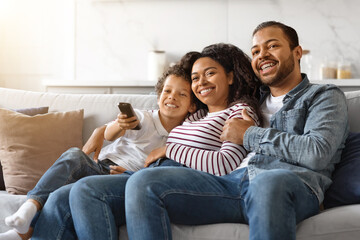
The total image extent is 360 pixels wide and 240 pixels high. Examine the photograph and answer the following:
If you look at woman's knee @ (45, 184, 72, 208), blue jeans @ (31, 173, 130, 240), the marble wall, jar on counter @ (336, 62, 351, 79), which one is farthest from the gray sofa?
the marble wall

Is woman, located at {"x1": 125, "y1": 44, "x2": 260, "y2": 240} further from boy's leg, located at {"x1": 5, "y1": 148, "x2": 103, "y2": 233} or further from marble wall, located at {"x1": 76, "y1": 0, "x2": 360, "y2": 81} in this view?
marble wall, located at {"x1": 76, "y1": 0, "x2": 360, "y2": 81}

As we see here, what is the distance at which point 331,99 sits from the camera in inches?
61.6

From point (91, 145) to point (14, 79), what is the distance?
2924mm

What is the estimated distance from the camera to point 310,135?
149 cm

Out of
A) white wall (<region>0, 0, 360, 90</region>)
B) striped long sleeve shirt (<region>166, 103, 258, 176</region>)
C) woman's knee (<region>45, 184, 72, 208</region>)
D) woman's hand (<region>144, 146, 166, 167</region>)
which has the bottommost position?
woman's knee (<region>45, 184, 72, 208</region>)

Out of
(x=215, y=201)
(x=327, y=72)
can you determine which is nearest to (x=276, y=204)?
(x=215, y=201)

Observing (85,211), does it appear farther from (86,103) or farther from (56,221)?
(86,103)

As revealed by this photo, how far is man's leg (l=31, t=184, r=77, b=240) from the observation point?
1.47 metres

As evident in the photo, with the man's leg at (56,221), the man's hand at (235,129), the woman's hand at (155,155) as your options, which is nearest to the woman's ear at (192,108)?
the woman's hand at (155,155)

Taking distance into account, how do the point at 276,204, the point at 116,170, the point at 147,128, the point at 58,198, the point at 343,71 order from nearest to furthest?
the point at 276,204
the point at 58,198
the point at 116,170
the point at 147,128
the point at 343,71

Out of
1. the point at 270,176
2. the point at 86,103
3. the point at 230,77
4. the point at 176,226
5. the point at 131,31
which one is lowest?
the point at 176,226

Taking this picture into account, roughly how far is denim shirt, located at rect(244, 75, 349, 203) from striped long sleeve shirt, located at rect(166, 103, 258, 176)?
8cm

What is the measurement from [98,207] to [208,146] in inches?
20.1

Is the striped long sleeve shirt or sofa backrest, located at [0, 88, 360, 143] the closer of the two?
the striped long sleeve shirt
